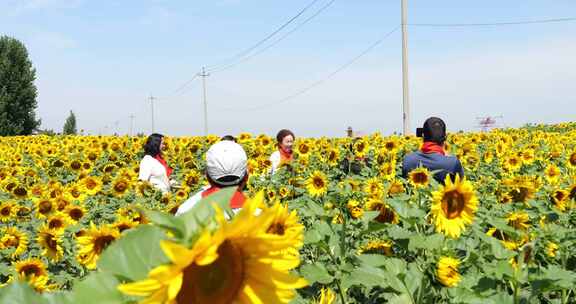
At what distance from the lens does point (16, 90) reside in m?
48.6

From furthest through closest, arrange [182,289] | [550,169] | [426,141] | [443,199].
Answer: [550,169] < [426,141] < [443,199] < [182,289]

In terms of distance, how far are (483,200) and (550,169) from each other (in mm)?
2205

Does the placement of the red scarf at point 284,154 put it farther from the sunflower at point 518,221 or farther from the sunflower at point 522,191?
the sunflower at point 518,221

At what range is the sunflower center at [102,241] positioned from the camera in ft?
8.55

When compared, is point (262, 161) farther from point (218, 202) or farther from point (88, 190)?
point (218, 202)

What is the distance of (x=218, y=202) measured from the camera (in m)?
0.77

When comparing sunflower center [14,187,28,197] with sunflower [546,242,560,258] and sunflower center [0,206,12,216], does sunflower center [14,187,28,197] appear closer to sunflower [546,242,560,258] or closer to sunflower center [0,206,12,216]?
sunflower center [0,206,12,216]

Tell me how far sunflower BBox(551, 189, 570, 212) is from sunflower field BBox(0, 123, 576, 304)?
0.04 feet

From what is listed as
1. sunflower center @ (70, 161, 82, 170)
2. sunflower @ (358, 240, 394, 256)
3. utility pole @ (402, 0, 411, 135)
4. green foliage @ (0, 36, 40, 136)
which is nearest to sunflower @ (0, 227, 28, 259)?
sunflower @ (358, 240, 394, 256)

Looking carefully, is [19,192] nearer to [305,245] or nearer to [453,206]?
[305,245]

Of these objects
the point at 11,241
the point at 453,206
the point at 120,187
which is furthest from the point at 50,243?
the point at 453,206

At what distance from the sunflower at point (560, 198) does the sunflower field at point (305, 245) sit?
1 centimetres

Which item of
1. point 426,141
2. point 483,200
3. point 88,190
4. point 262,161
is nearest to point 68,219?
point 88,190

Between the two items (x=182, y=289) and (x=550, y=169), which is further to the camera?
(x=550, y=169)
